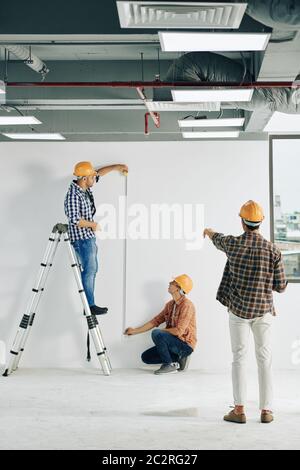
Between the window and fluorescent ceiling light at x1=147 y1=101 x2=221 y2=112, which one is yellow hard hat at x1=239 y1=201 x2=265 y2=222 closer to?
fluorescent ceiling light at x1=147 y1=101 x2=221 y2=112

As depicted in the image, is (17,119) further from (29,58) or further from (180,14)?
(180,14)

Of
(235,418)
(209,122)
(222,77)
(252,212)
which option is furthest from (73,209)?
(235,418)

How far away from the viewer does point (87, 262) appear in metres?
7.45

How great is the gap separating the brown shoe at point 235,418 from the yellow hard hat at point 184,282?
2.30 meters

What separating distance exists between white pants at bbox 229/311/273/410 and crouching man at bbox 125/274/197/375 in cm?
209

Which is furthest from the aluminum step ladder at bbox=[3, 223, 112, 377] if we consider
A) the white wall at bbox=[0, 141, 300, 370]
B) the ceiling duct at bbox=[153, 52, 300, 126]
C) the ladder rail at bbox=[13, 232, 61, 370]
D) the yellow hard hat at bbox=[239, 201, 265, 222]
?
the yellow hard hat at bbox=[239, 201, 265, 222]

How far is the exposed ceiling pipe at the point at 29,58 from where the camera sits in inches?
236

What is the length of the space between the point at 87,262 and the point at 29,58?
217 centimetres

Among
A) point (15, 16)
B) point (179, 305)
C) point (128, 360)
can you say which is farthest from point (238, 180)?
point (15, 16)

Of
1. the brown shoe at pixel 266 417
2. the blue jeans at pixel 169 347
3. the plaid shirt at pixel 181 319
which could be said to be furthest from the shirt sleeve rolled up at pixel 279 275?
the blue jeans at pixel 169 347

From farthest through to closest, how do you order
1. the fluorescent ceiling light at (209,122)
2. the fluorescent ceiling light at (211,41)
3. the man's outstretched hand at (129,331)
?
the man's outstretched hand at (129,331) < the fluorescent ceiling light at (209,122) < the fluorescent ceiling light at (211,41)

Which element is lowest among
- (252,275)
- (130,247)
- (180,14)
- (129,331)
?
(129,331)

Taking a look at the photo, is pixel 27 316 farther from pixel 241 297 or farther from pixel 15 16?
pixel 15 16

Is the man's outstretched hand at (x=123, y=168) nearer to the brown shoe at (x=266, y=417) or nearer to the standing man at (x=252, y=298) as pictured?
the standing man at (x=252, y=298)
